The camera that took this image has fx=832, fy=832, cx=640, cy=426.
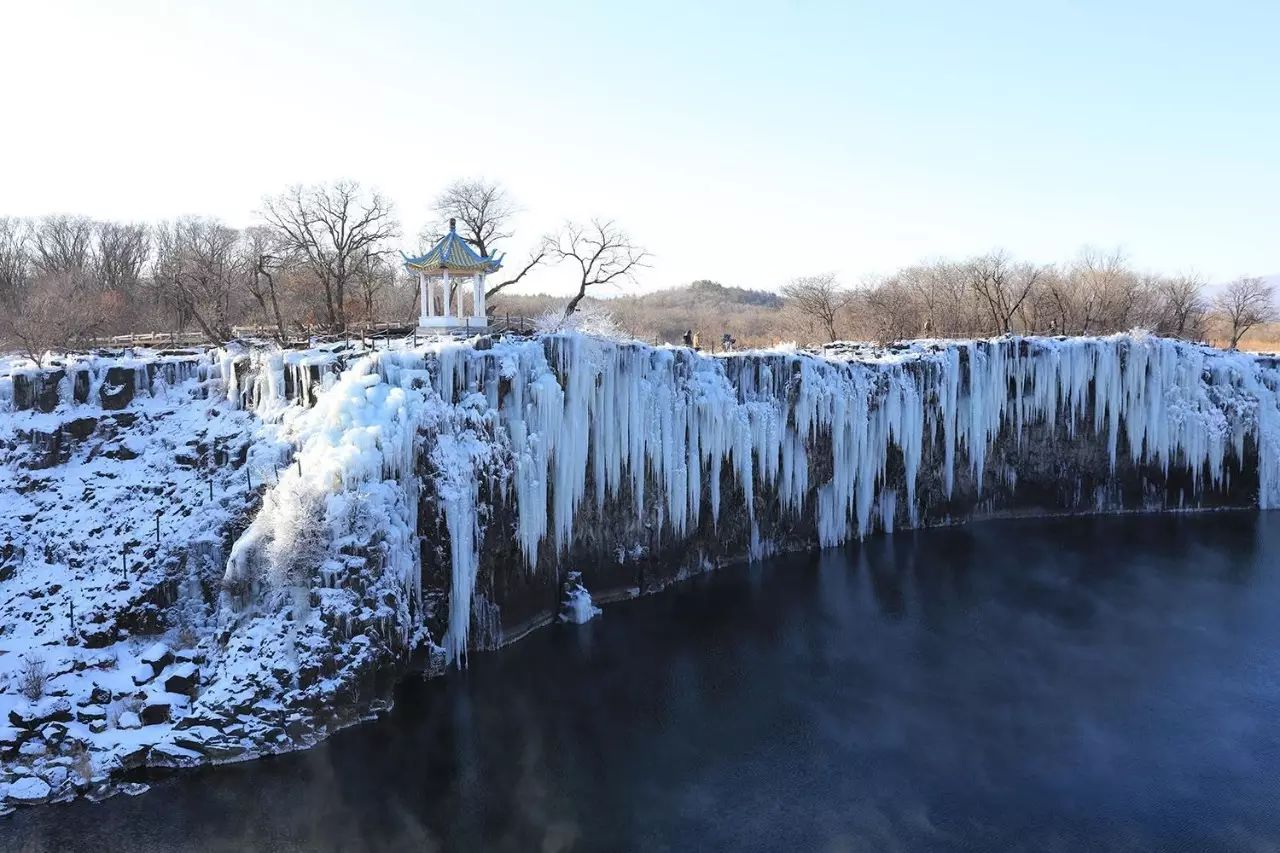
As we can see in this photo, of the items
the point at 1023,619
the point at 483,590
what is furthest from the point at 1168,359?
the point at 483,590

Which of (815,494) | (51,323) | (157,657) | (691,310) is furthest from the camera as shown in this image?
(691,310)

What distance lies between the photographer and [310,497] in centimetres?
1483

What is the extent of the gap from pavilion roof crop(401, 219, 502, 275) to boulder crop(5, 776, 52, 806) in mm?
14200

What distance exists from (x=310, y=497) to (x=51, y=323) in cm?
1701

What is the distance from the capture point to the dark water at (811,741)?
39.5ft

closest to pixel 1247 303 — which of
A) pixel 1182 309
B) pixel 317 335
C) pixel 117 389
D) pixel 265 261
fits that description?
pixel 1182 309

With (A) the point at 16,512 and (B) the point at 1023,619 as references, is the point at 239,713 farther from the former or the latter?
(B) the point at 1023,619

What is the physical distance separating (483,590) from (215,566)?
523 centimetres

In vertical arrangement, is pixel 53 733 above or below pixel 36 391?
below

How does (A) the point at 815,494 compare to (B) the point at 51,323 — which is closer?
(B) the point at 51,323

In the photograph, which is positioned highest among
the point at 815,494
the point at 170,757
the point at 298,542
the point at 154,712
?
the point at 298,542

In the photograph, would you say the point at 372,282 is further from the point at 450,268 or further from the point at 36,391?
the point at 36,391

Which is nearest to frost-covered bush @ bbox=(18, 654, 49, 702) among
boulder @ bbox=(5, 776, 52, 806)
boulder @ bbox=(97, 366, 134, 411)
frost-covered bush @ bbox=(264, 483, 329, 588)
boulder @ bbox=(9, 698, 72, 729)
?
boulder @ bbox=(9, 698, 72, 729)

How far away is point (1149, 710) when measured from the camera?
15.6 metres
